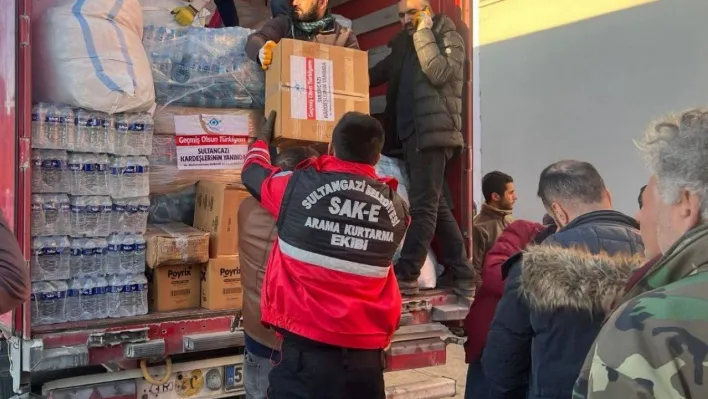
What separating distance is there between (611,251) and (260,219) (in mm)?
1413

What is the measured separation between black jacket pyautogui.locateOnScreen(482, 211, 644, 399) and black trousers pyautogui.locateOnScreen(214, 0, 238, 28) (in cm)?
301

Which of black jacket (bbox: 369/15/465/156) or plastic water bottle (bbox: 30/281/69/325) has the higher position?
black jacket (bbox: 369/15/465/156)

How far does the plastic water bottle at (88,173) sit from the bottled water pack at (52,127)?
8cm

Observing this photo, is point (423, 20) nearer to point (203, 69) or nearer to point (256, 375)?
point (203, 69)

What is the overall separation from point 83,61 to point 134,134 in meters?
0.38

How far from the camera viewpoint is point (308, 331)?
2459 mm

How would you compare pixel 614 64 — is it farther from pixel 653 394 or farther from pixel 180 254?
pixel 653 394

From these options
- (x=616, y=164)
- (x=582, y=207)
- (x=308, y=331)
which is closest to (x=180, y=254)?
(x=308, y=331)

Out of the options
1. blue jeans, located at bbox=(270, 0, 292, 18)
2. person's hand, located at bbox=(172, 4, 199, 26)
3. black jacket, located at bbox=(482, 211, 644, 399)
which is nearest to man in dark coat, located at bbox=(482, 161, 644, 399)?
black jacket, located at bbox=(482, 211, 644, 399)

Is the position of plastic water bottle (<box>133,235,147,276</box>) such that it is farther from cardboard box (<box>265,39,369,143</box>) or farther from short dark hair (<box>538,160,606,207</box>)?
short dark hair (<box>538,160,606,207</box>)

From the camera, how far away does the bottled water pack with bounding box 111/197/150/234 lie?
310cm

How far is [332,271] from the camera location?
8.09 ft

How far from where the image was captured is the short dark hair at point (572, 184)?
2.21 m

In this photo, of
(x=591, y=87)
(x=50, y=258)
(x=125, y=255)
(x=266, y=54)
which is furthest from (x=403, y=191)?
(x=591, y=87)
